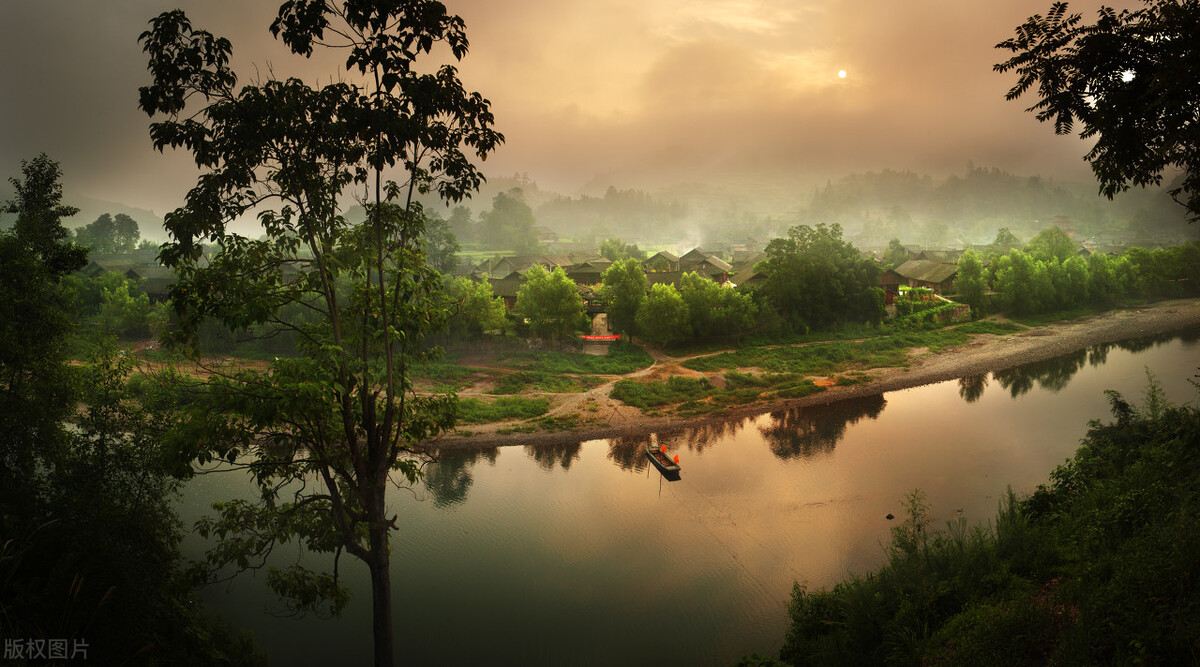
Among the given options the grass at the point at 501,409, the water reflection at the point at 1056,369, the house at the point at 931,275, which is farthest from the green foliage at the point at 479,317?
the house at the point at 931,275

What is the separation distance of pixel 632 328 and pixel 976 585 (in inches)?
1141

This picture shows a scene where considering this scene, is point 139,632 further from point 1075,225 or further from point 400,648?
point 1075,225

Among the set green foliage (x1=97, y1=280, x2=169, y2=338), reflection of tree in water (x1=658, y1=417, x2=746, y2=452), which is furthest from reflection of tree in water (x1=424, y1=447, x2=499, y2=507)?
green foliage (x1=97, y1=280, x2=169, y2=338)

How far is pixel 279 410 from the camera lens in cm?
612

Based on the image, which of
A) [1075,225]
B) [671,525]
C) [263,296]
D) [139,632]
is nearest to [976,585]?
[671,525]

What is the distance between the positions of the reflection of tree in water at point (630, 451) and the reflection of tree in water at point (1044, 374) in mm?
19936

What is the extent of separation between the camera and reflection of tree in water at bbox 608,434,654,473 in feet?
71.5

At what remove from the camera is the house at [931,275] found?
52.2 m

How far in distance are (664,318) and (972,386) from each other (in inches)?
675

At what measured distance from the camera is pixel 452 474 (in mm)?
20953

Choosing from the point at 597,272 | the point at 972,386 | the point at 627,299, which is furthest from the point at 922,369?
the point at 597,272

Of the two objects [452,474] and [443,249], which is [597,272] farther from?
[452,474]

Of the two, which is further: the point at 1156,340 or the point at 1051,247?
the point at 1051,247

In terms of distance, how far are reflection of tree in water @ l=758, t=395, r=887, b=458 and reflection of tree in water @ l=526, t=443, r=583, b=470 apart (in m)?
7.93
